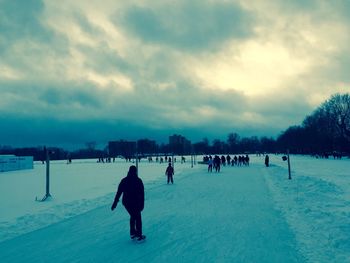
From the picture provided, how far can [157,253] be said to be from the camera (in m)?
6.50

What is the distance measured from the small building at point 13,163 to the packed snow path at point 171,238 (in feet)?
130

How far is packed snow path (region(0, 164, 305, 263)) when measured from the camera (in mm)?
6287

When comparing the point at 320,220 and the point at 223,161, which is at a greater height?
the point at 223,161

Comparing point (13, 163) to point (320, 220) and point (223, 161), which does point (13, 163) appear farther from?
point (320, 220)

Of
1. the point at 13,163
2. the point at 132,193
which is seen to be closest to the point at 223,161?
the point at 13,163

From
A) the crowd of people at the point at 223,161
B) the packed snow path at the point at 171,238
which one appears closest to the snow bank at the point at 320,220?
the packed snow path at the point at 171,238

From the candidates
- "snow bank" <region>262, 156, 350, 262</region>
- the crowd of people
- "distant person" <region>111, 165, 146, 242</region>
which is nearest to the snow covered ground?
"snow bank" <region>262, 156, 350, 262</region>

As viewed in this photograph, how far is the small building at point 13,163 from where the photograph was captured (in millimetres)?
45812

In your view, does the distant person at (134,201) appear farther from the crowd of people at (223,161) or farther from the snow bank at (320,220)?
the crowd of people at (223,161)

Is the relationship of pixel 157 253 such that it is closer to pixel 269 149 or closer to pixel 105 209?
pixel 105 209

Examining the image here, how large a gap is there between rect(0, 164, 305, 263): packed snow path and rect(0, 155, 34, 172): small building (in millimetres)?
39763

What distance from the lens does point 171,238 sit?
765 cm

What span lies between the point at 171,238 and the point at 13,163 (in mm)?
46720

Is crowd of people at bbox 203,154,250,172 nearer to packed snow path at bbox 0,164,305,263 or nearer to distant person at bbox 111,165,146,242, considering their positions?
packed snow path at bbox 0,164,305,263
